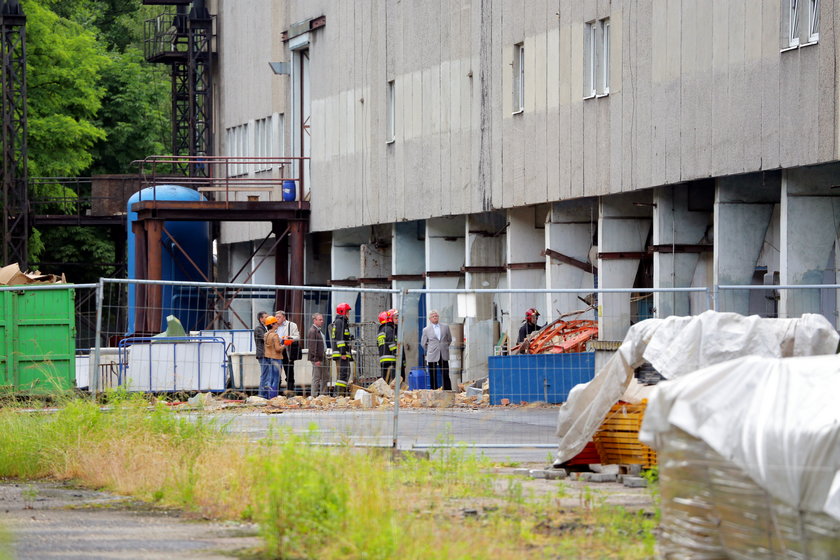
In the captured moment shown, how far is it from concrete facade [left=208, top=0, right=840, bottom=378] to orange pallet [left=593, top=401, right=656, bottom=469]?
555 cm

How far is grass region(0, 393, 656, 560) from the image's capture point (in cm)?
903

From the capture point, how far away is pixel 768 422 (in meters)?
8.51

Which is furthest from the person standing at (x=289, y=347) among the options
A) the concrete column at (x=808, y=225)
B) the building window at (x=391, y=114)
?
the building window at (x=391, y=114)

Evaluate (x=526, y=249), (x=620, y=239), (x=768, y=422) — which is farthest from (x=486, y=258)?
(x=768, y=422)

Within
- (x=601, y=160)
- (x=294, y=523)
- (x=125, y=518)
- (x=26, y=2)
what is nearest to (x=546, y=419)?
(x=125, y=518)

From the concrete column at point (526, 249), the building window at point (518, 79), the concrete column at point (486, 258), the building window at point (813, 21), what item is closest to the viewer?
the building window at point (813, 21)

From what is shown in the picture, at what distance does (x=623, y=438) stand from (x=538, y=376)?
20.2ft

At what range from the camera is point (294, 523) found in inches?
364

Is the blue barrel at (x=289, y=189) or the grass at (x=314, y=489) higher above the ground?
the blue barrel at (x=289, y=189)

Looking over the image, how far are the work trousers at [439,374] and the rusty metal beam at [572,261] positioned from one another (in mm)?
5128

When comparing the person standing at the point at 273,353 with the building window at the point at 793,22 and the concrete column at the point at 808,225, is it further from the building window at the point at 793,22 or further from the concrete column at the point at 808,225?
the building window at the point at 793,22

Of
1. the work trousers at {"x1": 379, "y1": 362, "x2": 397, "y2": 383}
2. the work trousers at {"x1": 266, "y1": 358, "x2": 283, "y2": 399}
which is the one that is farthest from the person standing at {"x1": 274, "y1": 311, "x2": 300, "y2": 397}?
the work trousers at {"x1": 379, "y1": 362, "x2": 397, "y2": 383}

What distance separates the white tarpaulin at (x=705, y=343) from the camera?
12.1 m

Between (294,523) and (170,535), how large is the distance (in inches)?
52.7
